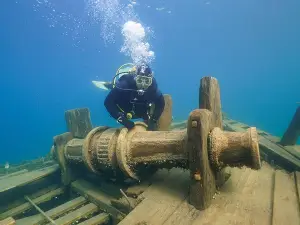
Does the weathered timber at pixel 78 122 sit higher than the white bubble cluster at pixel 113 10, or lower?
lower

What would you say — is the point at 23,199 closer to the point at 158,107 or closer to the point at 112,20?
the point at 158,107

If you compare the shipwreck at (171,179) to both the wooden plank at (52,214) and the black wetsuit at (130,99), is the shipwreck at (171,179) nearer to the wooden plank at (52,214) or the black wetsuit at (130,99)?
the wooden plank at (52,214)

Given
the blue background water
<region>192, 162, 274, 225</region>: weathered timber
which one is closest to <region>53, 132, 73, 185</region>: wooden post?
<region>192, 162, 274, 225</region>: weathered timber

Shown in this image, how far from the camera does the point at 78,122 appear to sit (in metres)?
5.09

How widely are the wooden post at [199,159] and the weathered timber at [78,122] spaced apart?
9.59 feet

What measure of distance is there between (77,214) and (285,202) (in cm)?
262

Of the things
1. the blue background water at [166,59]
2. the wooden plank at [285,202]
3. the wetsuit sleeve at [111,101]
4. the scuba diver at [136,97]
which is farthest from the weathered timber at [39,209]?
the blue background water at [166,59]

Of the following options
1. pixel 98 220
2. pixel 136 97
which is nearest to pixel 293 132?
pixel 136 97

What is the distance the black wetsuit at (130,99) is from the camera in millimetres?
4215

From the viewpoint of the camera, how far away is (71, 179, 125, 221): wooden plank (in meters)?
3.41

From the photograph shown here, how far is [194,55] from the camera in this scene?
124m

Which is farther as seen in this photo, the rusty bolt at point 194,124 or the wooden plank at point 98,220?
the wooden plank at point 98,220

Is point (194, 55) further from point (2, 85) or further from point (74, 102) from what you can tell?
point (2, 85)

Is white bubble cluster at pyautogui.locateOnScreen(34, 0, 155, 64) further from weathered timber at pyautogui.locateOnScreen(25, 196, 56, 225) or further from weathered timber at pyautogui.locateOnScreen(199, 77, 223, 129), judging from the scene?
weathered timber at pyautogui.locateOnScreen(199, 77, 223, 129)
